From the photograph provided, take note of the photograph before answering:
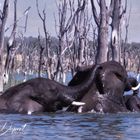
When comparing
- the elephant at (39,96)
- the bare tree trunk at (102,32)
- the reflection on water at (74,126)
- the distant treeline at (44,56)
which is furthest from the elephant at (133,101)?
the distant treeline at (44,56)

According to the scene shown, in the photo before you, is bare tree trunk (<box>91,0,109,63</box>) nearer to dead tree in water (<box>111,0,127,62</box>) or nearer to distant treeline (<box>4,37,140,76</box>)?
dead tree in water (<box>111,0,127,62</box>)

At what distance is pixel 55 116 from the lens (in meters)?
15.3

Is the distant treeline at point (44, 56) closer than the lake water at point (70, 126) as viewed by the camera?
No

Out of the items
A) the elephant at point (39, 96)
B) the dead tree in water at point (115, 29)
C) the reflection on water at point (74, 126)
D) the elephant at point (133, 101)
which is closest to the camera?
the reflection on water at point (74, 126)

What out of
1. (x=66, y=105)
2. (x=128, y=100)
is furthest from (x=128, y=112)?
(x=66, y=105)

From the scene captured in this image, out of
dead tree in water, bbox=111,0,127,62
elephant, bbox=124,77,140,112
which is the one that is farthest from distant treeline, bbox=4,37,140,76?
elephant, bbox=124,77,140,112

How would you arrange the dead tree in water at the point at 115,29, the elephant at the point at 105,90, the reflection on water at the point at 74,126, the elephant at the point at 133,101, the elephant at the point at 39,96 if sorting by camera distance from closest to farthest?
the reflection on water at the point at 74,126 → the elephant at the point at 39,96 → the elephant at the point at 105,90 → the elephant at the point at 133,101 → the dead tree in water at the point at 115,29

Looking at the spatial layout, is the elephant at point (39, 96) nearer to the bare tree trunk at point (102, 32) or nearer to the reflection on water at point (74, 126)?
the reflection on water at point (74, 126)

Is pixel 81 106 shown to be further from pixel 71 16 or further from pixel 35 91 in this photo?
pixel 71 16

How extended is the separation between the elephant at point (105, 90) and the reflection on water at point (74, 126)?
18.1 inches

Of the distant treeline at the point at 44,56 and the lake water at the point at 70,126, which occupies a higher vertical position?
the distant treeline at the point at 44,56

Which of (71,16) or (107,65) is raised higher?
(71,16)

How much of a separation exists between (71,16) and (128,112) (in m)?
25.7

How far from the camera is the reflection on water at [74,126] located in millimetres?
11234
